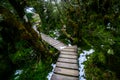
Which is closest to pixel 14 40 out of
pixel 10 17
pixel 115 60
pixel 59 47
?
pixel 10 17

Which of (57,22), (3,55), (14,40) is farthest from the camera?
(57,22)

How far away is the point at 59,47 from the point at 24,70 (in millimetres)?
3108

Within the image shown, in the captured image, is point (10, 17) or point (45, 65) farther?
point (45, 65)

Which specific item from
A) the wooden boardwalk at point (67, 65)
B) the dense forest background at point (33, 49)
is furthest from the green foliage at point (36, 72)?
the wooden boardwalk at point (67, 65)

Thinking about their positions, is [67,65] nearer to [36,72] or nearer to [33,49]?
[36,72]

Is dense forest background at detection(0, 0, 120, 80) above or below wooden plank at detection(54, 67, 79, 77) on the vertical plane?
above

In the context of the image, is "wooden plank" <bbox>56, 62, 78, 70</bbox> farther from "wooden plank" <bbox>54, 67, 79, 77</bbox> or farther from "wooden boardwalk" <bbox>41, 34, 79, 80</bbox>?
"wooden plank" <bbox>54, 67, 79, 77</bbox>

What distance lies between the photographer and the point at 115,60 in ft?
21.6

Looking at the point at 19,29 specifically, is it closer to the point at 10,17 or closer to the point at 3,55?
the point at 10,17

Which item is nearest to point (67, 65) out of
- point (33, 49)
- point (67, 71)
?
point (67, 71)

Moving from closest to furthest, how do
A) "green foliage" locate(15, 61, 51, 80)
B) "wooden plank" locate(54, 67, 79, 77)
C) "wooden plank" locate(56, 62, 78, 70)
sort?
"green foliage" locate(15, 61, 51, 80)
"wooden plank" locate(54, 67, 79, 77)
"wooden plank" locate(56, 62, 78, 70)

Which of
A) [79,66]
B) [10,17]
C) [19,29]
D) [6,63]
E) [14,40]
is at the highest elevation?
[10,17]

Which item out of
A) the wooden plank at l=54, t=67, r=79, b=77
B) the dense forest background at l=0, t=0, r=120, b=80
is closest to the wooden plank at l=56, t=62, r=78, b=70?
the wooden plank at l=54, t=67, r=79, b=77

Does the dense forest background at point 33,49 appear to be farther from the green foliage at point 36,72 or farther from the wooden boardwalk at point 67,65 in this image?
the wooden boardwalk at point 67,65
